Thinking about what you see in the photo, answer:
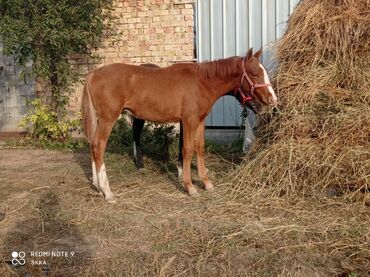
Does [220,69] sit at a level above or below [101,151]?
above

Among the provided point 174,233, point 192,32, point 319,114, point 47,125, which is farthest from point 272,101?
point 47,125

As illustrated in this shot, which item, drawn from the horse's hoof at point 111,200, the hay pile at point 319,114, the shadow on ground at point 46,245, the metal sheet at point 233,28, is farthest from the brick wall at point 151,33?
the shadow on ground at point 46,245

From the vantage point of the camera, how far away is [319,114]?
5.04 m

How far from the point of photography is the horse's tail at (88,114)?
5.50m

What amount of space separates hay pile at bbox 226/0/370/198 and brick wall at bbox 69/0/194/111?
3438mm

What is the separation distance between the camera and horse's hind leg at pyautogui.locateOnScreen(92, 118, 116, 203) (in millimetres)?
5367

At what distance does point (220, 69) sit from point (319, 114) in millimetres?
1319

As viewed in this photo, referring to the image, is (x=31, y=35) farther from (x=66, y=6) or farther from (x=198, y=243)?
(x=198, y=243)

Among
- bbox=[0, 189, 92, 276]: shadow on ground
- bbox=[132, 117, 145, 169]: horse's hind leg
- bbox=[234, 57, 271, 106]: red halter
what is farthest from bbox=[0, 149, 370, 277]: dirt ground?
bbox=[234, 57, 271, 106]: red halter

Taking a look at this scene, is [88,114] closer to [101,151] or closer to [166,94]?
[101,151]

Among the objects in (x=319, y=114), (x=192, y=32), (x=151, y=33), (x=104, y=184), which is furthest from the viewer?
(x=151, y=33)

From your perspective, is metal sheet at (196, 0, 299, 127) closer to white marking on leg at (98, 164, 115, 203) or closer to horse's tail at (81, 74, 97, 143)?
horse's tail at (81, 74, 97, 143)

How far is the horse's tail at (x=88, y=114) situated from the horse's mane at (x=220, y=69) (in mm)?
1387

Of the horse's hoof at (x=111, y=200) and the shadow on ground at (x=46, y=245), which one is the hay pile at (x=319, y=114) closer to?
the horse's hoof at (x=111, y=200)
